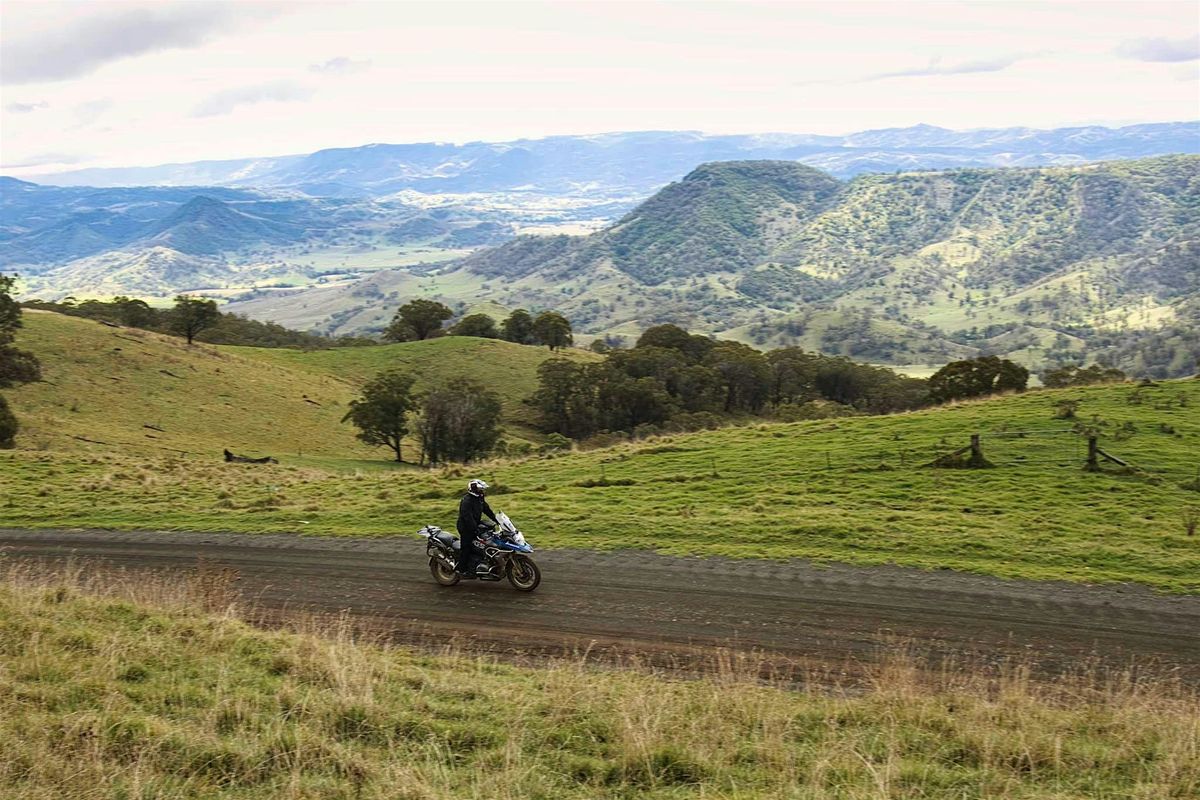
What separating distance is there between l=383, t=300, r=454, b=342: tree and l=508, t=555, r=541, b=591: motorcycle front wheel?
325 ft

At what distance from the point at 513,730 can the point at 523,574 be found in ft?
27.1

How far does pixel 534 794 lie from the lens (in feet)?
23.9

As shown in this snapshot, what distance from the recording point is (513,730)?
28.1 ft

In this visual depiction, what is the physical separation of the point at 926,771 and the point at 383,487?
2400 centimetres

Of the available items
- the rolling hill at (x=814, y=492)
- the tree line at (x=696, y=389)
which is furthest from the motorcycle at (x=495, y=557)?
the tree line at (x=696, y=389)

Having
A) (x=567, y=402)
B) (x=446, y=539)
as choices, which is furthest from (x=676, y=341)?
(x=446, y=539)

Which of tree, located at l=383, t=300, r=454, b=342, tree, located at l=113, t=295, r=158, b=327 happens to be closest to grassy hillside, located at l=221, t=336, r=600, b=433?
tree, located at l=383, t=300, r=454, b=342

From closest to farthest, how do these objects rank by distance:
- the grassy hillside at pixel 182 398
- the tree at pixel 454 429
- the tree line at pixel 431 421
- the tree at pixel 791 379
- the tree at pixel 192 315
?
the grassy hillside at pixel 182 398 < the tree line at pixel 431 421 < the tree at pixel 454 429 < the tree at pixel 192 315 < the tree at pixel 791 379

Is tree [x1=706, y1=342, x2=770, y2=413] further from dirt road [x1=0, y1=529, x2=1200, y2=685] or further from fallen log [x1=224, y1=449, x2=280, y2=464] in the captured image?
dirt road [x1=0, y1=529, x2=1200, y2=685]

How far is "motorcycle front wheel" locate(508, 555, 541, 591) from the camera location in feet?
54.7

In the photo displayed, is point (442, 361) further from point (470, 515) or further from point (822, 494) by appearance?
point (470, 515)

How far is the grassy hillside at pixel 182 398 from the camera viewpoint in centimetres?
5044

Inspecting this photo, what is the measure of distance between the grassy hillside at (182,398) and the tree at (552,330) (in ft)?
69.3

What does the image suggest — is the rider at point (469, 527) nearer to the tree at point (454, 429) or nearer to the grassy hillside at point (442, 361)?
the tree at point (454, 429)
